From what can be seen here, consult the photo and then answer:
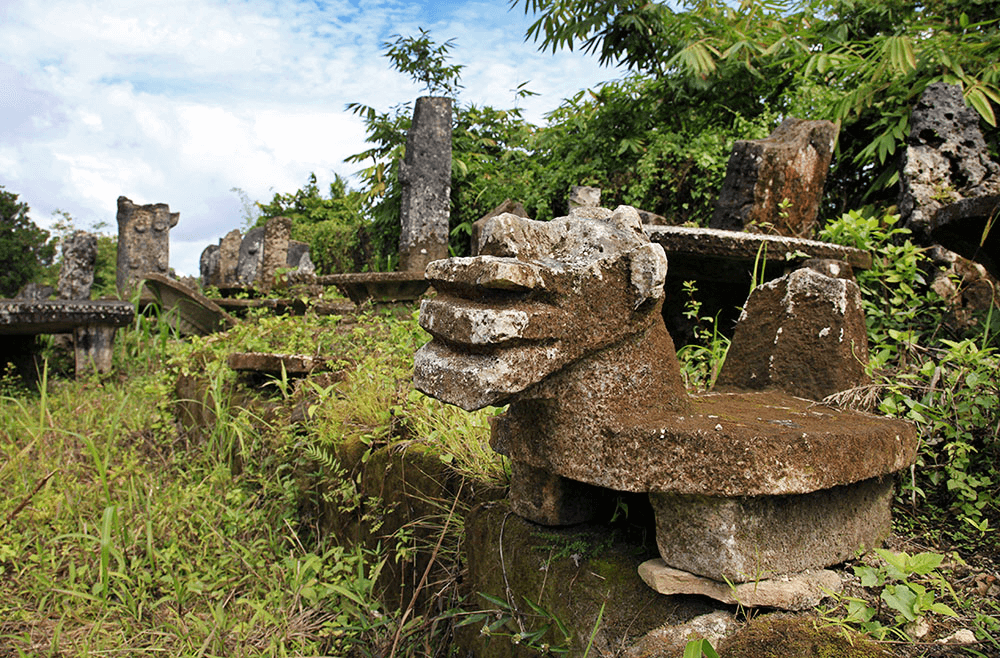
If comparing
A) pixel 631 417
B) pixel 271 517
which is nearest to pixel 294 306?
pixel 271 517

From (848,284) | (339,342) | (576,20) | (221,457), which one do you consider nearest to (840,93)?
(576,20)

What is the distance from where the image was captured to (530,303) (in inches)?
56.1

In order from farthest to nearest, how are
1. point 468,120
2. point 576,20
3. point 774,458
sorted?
point 468,120 → point 576,20 → point 774,458

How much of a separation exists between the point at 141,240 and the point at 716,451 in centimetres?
1198

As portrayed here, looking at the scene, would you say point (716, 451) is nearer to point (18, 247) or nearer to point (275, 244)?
point (275, 244)

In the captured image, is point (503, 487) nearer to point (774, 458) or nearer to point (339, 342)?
point (774, 458)

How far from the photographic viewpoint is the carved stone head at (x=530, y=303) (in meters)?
1.35

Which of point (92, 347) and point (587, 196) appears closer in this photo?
point (587, 196)

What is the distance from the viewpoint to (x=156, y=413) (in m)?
5.01

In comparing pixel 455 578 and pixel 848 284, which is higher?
pixel 848 284

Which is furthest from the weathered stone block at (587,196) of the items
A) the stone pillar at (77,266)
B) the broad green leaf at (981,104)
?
the stone pillar at (77,266)

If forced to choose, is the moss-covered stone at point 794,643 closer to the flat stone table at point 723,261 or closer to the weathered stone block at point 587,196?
the flat stone table at point 723,261

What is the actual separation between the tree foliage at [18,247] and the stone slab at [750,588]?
74.5 feet

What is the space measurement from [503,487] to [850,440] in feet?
3.43
